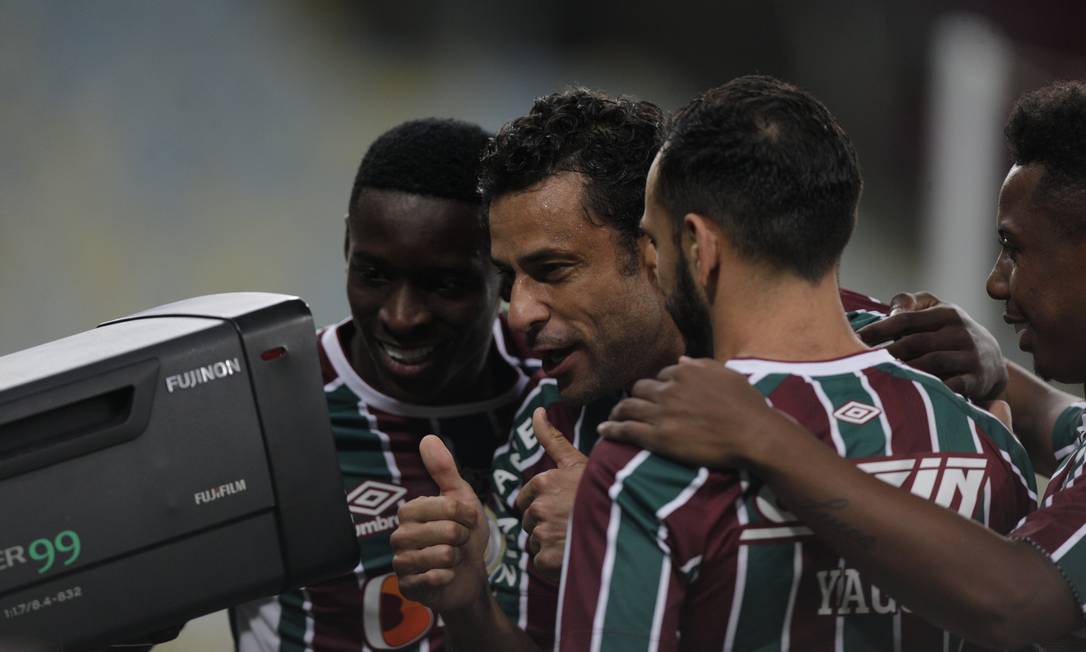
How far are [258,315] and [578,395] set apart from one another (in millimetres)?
733

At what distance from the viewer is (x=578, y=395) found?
192 centimetres

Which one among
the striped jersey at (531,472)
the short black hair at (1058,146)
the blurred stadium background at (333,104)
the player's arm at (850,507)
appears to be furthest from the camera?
the blurred stadium background at (333,104)

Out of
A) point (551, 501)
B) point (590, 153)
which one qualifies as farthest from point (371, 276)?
point (551, 501)

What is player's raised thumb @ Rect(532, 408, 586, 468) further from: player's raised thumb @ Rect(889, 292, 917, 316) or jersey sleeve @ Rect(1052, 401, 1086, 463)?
jersey sleeve @ Rect(1052, 401, 1086, 463)

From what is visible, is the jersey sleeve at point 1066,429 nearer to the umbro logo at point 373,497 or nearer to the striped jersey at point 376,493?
the striped jersey at point 376,493

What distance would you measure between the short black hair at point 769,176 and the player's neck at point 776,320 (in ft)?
0.08

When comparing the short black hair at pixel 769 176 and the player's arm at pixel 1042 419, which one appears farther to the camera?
the player's arm at pixel 1042 419

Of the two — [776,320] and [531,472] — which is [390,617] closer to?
[531,472]

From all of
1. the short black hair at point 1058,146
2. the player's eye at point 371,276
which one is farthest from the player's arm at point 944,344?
the player's eye at point 371,276

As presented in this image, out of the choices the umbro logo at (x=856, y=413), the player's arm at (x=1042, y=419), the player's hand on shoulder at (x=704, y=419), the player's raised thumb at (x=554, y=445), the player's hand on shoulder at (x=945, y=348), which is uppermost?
the player's hand on shoulder at (x=704, y=419)

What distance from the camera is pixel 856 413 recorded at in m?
1.27

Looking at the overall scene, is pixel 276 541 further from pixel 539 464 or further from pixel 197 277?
pixel 197 277

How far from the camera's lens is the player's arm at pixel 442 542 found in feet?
5.29

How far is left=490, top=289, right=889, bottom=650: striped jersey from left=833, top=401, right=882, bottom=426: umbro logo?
2.05 feet
